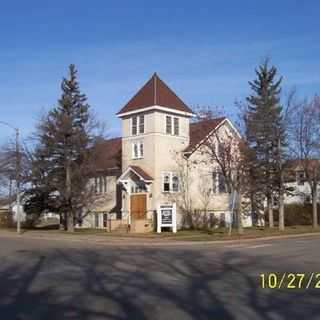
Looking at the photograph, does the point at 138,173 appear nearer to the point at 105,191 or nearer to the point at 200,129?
the point at 200,129

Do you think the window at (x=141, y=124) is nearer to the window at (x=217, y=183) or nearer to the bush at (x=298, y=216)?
the window at (x=217, y=183)

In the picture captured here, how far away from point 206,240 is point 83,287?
2102 centimetres

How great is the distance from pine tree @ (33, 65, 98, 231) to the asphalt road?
2590cm

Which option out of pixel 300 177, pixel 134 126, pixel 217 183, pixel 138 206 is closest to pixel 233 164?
pixel 138 206

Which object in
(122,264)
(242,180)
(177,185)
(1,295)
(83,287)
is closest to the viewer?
(1,295)

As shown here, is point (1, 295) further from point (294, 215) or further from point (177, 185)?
point (294, 215)

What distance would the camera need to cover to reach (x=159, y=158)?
47.2 meters

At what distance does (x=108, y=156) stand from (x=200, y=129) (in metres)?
12.6

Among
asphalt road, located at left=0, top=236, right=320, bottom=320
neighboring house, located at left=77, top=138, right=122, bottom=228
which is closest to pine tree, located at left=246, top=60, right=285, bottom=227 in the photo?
neighboring house, located at left=77, top=138, right=122, bottom=228

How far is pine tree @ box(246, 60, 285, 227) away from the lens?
1855 inches

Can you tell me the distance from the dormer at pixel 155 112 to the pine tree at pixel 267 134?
5671 mm

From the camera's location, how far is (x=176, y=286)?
47.6 ft

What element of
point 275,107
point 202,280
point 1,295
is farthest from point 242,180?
point 1,295

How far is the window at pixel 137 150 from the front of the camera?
A: 48.4 m
